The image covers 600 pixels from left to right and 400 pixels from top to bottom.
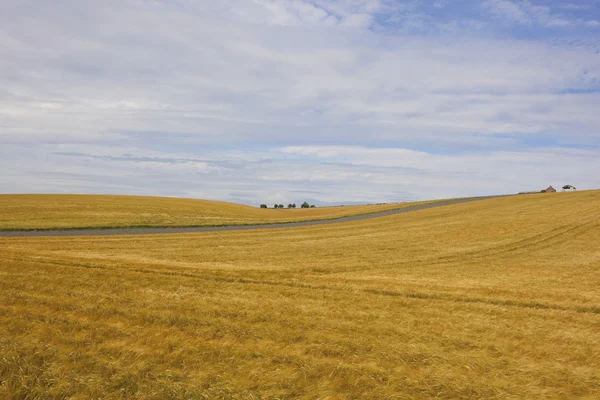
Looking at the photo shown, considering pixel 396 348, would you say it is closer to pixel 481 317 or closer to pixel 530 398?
pixel 530 398

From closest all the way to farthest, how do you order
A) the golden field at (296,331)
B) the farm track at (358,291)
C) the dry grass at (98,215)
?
the golden field at (296,331), the farm track at (358,291), the dry grass at (98,215)

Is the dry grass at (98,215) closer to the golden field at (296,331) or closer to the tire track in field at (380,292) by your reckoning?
the golden field at (296,331)

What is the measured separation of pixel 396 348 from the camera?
991 centimetres

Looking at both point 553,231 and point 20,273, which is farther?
point 553,231

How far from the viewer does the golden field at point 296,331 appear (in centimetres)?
789

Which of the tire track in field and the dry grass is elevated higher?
the dry grass

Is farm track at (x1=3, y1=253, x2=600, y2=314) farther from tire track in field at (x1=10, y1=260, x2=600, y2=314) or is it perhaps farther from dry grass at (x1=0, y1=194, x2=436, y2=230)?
dry grass at (x1=0, y1=194, x2=436, y2=230)

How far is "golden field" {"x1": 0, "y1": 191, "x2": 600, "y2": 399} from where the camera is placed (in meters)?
7.89

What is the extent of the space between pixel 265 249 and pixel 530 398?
26.8 metres

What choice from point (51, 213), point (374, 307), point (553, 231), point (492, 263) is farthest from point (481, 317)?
point (51, 213)

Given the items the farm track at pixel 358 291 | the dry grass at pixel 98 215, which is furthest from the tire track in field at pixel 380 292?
the dry grass at pixel 98 215

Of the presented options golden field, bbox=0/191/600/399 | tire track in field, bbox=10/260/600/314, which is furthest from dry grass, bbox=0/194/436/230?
tire track in field, bbox=10/260/600/314

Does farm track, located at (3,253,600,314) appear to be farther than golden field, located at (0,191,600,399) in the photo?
Yes

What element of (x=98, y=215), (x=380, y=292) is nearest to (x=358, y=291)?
(x=380, y=292)
